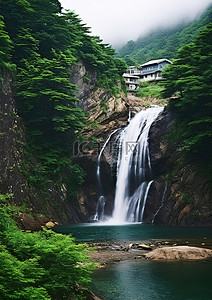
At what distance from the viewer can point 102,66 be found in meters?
37.0

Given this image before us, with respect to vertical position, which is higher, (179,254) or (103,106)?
(103,106)

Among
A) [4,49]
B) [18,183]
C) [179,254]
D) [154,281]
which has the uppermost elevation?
[4,49]

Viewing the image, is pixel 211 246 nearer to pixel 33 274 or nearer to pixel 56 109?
pixel 33 274

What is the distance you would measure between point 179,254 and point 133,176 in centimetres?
1740

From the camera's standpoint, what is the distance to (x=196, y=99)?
2594 centimetres

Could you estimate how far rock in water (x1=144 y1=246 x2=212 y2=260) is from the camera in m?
12.6

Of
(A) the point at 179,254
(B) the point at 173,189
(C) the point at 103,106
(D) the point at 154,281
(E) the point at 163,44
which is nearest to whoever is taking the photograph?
(D) the point at 154,281

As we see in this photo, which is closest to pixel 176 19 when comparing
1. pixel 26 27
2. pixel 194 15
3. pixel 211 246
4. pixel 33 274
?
pixel 194 15

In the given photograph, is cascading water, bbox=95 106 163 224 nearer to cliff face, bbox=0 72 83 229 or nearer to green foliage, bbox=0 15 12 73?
cliff face, bbox=0 72 83 229

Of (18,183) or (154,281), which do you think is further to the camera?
(18,183)

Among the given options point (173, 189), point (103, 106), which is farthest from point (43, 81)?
point (173, 189)

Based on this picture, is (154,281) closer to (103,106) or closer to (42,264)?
(42,264)

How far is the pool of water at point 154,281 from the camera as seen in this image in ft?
29.1

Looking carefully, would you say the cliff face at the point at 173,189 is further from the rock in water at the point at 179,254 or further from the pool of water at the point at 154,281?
the pool of water at the point at 154,281
